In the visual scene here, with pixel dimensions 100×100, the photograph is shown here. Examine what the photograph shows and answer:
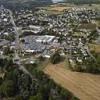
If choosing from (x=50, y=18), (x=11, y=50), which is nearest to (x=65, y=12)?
(x=50, y=18)

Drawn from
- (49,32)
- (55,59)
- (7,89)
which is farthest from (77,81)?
(49,32)

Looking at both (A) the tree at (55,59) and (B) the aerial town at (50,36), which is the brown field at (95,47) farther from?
(A) the tree at (55,59)

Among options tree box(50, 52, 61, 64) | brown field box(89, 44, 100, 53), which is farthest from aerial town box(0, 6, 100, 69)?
tree box(50, 52, 61, 64)

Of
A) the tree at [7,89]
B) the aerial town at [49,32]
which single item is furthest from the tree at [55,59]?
the tree at [7,89]

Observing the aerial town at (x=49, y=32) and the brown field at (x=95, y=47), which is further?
the aerial town at (x=49, y=32)

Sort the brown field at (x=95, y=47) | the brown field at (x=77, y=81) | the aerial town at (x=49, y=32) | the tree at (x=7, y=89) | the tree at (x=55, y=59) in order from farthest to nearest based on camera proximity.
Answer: the aerial town at (x=49, y=32), the brown field at (x=95, y=47), the tree at (x=55, y=59), the tree at (x=7, y=89), the brown field at (x=77, y=81)

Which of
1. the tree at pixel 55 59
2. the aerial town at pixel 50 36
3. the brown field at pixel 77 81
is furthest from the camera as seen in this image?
the aerial town at pixel 50 36
